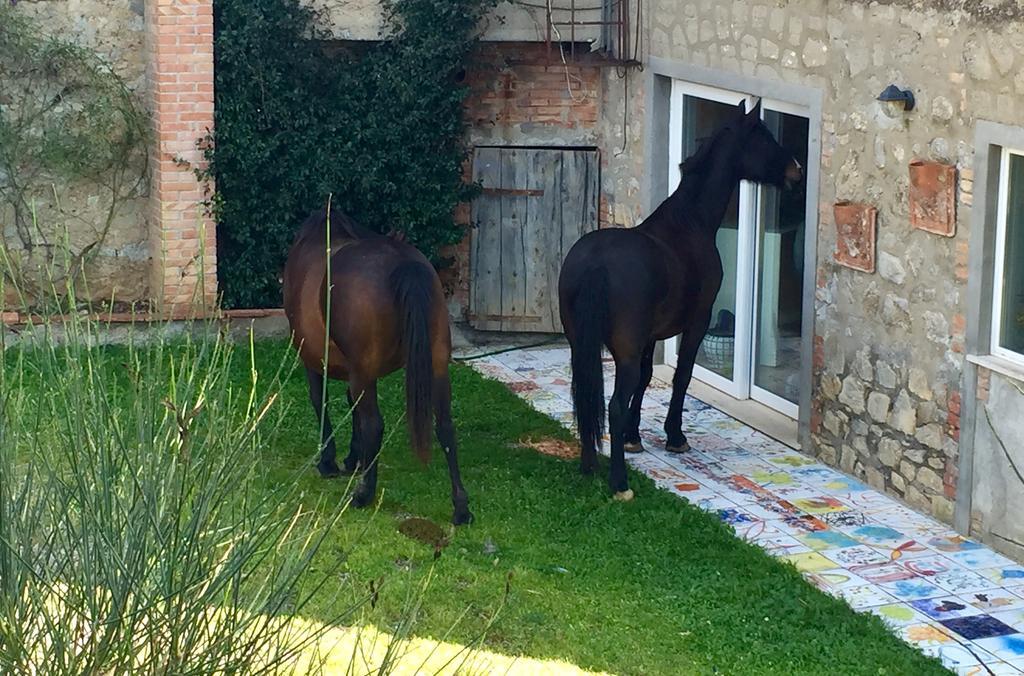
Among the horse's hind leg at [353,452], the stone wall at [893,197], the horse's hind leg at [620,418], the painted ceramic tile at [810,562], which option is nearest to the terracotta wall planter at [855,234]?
the stone wall at [893,197]

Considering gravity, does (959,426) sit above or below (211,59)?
below

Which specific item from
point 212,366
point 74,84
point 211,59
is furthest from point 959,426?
point 74,84

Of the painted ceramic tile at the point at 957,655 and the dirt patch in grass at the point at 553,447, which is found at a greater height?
the dirt patch in grass at the point at 553,447

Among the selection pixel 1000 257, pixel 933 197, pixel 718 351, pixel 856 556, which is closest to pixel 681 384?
pixel 718 351

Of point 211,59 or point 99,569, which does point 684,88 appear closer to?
point 211,59

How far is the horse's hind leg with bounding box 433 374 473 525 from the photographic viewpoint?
7797mm

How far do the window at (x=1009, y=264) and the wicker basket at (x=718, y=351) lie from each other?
134 inches

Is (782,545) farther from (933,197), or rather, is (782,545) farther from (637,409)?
(933,197)

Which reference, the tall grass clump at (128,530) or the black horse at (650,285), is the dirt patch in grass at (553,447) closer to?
the black horse at (650,285)

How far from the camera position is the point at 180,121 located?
11.6 metres

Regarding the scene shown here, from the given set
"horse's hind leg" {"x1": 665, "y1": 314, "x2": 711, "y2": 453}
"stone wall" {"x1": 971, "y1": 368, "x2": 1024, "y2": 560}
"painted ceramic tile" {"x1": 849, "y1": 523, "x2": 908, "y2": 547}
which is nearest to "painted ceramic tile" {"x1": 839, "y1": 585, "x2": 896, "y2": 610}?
"painted ceramic tile" {"x1": 849, "y1": 523, "x2": 908, "y2": 547}

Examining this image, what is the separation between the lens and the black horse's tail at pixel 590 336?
8.12 metres

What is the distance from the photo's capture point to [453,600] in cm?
682

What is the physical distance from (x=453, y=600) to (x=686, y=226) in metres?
3.29
